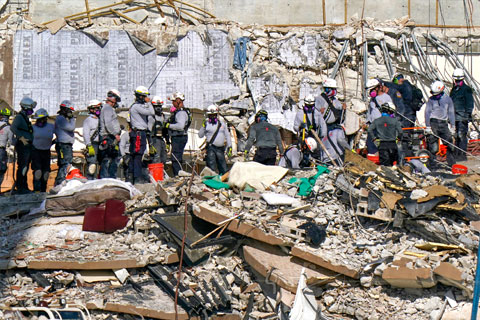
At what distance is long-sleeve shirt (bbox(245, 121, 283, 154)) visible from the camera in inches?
586

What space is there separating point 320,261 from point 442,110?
18.7ft

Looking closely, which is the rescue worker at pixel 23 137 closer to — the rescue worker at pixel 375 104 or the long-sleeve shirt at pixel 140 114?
the long-sleeve shirt at pixel 140 114

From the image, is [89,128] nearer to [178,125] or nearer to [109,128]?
[109,128]

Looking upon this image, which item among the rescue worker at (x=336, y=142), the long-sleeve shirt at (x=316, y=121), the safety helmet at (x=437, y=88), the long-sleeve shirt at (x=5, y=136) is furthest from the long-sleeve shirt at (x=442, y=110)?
the long-sleeve shirt at (x=5, y=136)

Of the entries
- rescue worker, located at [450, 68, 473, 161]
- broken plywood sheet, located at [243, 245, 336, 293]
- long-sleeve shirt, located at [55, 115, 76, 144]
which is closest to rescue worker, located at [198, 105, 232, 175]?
long-sleeve shirt, located at [55, 115, 76, 144]

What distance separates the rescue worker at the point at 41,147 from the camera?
561 inches

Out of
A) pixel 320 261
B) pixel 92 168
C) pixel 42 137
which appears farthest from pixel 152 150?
pixel 320 261

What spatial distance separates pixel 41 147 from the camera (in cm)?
1428

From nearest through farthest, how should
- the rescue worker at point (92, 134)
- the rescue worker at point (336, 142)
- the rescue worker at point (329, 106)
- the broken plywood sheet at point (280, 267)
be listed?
1. the broken plywood sheet at point (280, 267)
2. the rescue worker at point (92, 134)
3. the rescue worker at point (336, 142)
4. the rescue worker at point (329, 106)

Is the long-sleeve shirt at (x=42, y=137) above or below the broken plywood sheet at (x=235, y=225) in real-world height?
above

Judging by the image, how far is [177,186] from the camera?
13.1 metres

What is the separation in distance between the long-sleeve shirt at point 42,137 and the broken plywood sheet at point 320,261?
5146 mm

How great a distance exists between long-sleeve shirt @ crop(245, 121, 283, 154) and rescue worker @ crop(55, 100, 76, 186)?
3025 mm

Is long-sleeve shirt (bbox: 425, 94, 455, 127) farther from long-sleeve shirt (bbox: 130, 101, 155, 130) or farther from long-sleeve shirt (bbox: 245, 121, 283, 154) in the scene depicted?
long-sleeve shirt (bbox: 130, 101, 155, 130)
